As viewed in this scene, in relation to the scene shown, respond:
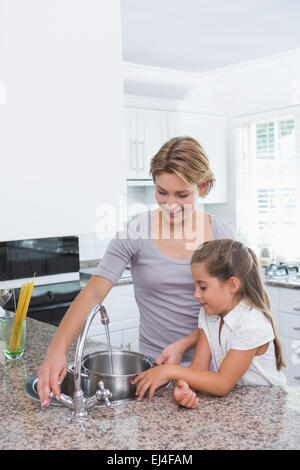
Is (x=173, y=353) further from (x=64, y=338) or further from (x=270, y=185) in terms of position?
(x=270, y=185)

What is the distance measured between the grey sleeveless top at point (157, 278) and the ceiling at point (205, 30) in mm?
1619

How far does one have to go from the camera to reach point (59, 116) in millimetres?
1484

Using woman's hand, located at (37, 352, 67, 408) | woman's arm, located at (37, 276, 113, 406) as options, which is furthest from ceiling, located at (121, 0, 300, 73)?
woman's hand, located at (37, 352, 67, 408)

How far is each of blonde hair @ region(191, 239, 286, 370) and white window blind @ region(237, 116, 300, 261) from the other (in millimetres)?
3014

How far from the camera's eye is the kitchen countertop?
3.42 ft

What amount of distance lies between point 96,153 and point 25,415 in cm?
75

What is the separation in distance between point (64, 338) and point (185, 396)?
36 cm

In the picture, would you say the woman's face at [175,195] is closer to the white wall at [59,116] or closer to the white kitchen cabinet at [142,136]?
the white wall at [59,116]

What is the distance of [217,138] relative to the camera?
15.2ft

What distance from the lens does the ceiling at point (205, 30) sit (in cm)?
287

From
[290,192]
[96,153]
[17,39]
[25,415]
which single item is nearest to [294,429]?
[25,415]

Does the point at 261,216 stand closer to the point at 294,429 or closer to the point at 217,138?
the point at 217,138
